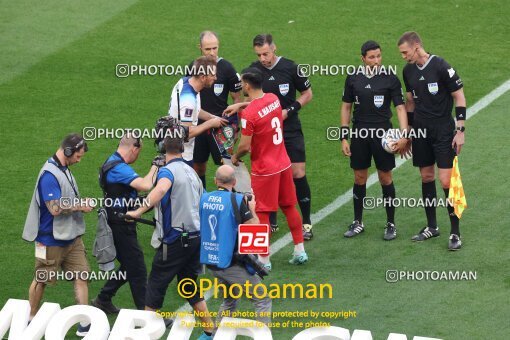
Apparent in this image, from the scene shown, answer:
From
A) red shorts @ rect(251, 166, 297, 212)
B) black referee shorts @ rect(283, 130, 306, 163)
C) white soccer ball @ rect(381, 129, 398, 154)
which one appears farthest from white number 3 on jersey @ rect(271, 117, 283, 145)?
white soccer ball @ rect(381, 129, 398, 154)

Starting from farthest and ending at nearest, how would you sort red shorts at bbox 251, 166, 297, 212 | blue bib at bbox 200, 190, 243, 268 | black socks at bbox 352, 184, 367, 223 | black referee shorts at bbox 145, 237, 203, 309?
black socks at bbox 352, 184, 367, 223
red shorts at bbox 251, 166, 297, 212
black referee shorts at bbox 145, 237, 203, 309
blue bib at bbox 200, 190, 243, 268

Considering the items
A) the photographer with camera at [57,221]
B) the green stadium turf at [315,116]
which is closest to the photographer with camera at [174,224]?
the photographer with camera at [57,221]

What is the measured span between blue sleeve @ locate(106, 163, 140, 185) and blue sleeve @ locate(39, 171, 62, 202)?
0.51 meters

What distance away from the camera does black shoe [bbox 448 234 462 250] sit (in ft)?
45.3

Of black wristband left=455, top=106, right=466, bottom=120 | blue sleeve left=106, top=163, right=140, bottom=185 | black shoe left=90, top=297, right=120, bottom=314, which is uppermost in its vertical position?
black wristband left=455, top=106, right=466, bottom=120

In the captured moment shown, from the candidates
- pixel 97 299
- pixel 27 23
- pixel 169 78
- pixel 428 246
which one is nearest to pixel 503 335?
pixel 428 246

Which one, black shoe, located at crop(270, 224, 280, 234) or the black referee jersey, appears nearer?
the black referee jersey

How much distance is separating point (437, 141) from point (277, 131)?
1897mm

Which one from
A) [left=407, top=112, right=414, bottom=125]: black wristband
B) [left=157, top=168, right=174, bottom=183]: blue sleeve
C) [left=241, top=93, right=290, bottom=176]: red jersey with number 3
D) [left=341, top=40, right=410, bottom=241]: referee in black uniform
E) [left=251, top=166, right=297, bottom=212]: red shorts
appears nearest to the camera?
[left=157, top=168, right=174, bottom=183]: blue sleeve

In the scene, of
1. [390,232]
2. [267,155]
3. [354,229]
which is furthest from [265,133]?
[390,232]

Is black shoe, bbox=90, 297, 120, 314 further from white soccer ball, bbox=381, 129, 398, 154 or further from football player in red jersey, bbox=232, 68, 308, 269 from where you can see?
white soccer ball, bbox=381, 129, 398, 154

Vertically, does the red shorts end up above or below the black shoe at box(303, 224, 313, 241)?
above

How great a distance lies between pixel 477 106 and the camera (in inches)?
691

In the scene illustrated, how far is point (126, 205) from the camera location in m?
12.4
